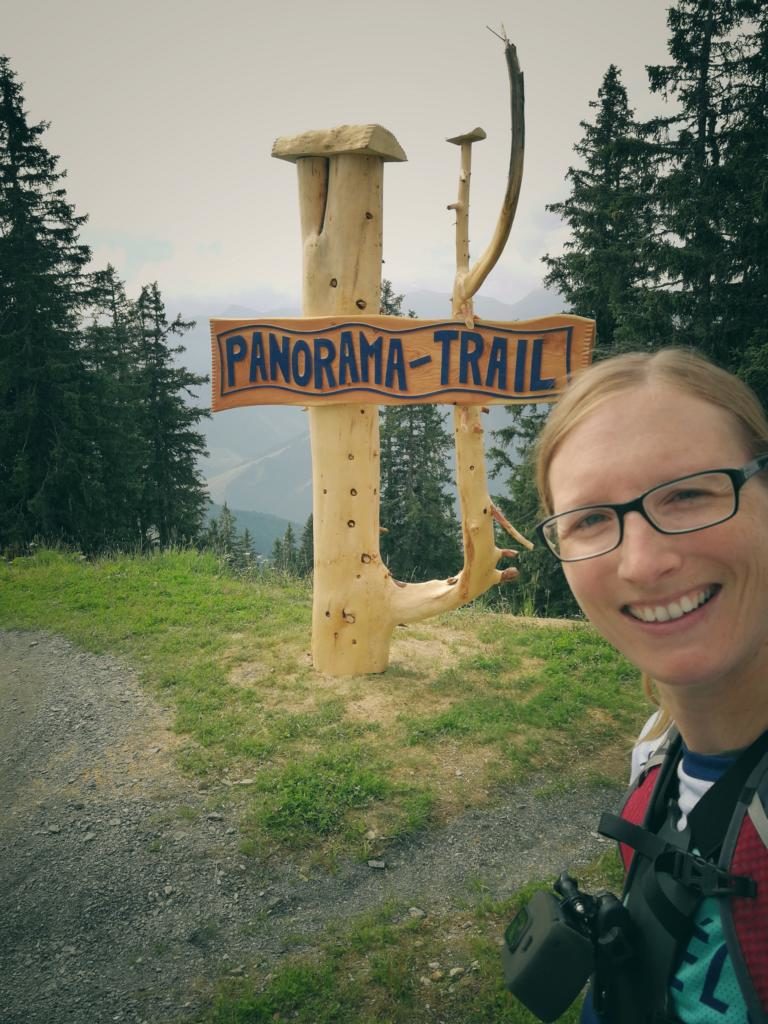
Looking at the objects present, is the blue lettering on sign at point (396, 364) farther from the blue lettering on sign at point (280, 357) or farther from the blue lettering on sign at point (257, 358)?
the blue lettering on sign at point (257, 358)

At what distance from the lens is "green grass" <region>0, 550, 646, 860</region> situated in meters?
4.20

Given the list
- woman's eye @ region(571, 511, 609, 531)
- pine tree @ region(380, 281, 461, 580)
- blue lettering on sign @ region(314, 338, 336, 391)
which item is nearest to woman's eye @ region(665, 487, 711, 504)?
woman's eye @ region(571, 511, 609, 531)

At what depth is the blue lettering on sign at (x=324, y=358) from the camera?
534 cm

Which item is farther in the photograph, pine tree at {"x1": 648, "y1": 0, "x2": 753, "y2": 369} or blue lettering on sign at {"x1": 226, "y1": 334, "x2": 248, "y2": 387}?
pine tree at {"x1": 648, "y1": 0, "x2": 753, "y2": 369}

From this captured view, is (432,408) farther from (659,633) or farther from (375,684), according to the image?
(659,633)

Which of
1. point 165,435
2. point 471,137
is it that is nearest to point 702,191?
point 471,137

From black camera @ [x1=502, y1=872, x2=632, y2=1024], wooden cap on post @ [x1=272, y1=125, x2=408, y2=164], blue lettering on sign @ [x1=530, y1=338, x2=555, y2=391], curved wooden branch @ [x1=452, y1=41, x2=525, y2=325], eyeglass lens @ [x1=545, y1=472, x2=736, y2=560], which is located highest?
wooden cap on post @ [x1=272, y1=125, x2=408, y2=164]

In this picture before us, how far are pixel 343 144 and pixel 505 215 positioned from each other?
1535 mm

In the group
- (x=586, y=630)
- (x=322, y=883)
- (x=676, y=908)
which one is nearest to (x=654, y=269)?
(x=586, y=630)

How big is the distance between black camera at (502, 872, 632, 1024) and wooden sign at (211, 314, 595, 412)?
4.12 meters

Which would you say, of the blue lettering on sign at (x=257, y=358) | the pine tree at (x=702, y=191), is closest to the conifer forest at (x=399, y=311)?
the pine tree at (x=702, y=191)

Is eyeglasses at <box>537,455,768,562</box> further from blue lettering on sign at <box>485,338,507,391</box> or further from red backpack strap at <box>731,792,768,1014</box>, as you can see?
blue lettering on sign at <box>485,338,507,391</box>

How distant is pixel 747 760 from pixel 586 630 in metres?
5.88

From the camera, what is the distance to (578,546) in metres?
1.32
